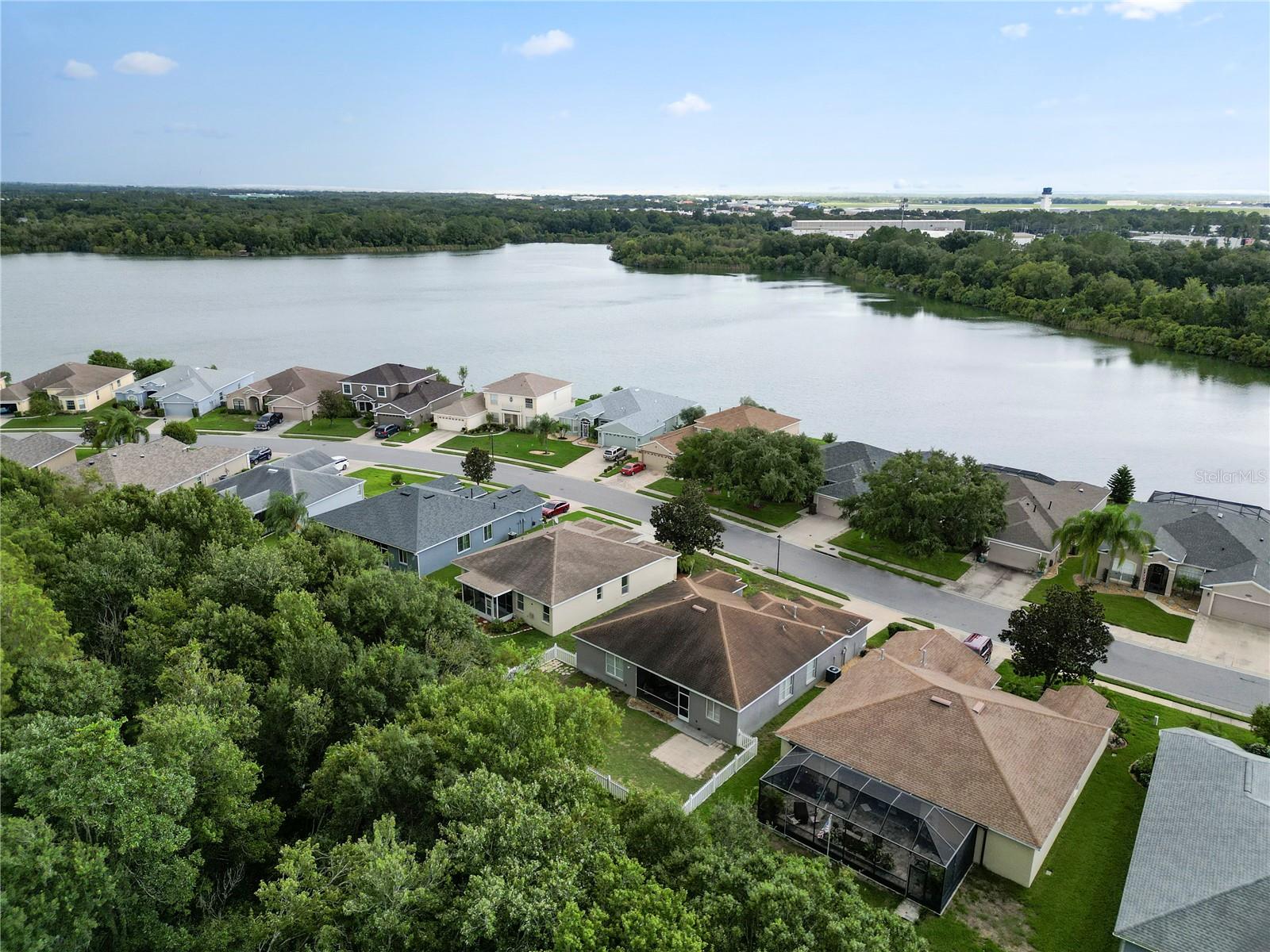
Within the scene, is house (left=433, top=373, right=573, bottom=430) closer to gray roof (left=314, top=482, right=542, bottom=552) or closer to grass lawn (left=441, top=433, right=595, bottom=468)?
grass lawn (left=441, top=433, right=595, bottom=468)

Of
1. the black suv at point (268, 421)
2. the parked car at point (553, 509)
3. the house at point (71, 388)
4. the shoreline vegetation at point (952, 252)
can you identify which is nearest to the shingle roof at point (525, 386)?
the black suv at point (268, 421)

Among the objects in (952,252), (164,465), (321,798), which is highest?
(952,252)

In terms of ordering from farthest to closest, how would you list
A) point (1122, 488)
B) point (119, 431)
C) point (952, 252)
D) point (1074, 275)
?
point (952, 252) → point (1074, 275) → point (119, 431) → point (1122, 488)

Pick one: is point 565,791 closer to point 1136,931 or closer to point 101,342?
point 1136,931

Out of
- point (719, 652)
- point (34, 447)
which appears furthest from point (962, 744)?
point (34, 447)

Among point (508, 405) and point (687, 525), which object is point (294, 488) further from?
point (508, 405)

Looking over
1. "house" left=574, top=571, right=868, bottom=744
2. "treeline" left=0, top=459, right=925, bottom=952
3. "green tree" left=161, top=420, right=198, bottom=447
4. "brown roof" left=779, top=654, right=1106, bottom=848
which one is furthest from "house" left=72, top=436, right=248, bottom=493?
"brown roof" left=779, top=654, right=1106, bottom=848
